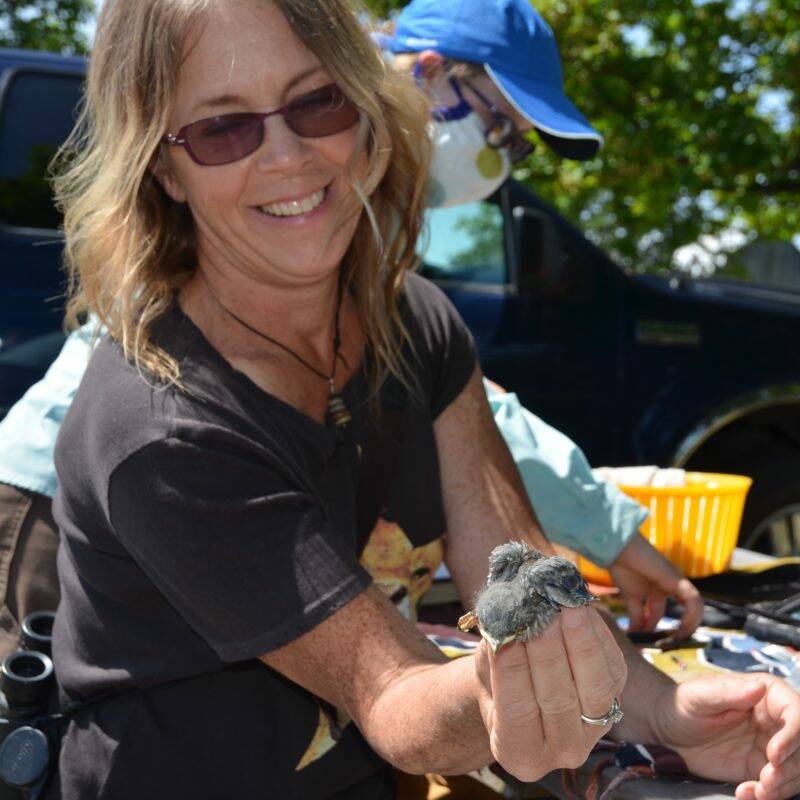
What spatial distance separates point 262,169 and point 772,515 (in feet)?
10.4

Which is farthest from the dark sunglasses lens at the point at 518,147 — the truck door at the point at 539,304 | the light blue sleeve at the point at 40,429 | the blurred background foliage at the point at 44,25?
the blurred background foliage at the point at 44,25

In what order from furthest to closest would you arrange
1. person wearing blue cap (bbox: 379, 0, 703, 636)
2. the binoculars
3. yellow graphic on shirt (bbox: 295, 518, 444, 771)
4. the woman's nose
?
person wearing blue cap (bbox: 379, 0, 703, 636), yellow graphic on shirt (bbox: 295, 518, 444, 771), the woman's nose, the binoculars

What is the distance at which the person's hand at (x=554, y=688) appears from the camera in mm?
876

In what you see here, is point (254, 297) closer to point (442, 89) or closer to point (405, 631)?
point (405, 631)

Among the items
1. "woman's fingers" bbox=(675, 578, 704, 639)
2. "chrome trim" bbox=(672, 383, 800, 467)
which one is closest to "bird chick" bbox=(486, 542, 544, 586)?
"woman's fingers" bbox=(675, 578, 704, 639)

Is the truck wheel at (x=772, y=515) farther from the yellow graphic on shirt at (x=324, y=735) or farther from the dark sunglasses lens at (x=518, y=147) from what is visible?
the yellow graphic on shirt at (x=324, y=735)

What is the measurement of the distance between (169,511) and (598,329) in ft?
10.0

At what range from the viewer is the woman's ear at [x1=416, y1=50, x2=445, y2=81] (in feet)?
7.59

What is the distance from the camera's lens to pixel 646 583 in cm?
188

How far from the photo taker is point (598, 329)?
4.11m

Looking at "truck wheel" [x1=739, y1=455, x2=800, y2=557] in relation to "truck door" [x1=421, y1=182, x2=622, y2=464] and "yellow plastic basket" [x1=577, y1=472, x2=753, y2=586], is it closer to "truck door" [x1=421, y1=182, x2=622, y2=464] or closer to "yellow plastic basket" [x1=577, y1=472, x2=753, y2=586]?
"truck door" [x1=421, y1=182, x2=622, y2=464]

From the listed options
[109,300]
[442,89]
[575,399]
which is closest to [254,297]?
[109,300]

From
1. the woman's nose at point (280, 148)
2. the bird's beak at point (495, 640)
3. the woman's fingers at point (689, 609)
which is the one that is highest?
the woman's nose at point (280, 148)

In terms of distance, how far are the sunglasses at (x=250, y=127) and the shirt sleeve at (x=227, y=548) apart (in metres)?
0.40
